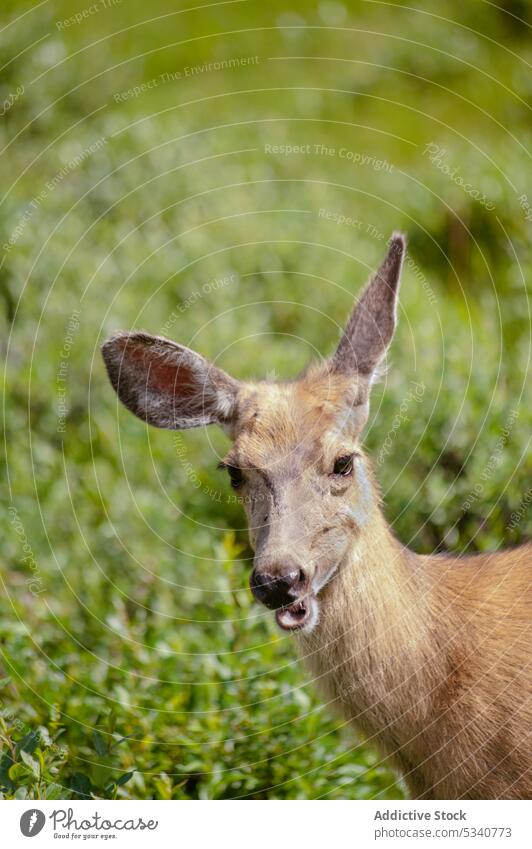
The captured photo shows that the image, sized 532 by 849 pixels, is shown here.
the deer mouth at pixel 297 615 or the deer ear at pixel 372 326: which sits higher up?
the deer ear at pixel 372 326

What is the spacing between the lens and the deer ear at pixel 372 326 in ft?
18.6

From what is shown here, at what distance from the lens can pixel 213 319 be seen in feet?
32.7

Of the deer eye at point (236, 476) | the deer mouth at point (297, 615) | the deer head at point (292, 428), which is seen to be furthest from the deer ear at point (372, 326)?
the deer mouth at point (297, 615)

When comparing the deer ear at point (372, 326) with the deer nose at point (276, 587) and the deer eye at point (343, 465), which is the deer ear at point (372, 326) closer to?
the deer eye at point (343, 465)

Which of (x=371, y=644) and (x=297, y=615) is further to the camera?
(x=371, y=644)

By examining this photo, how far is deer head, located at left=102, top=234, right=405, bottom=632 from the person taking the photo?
5.11 meters

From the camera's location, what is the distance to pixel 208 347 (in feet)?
32.6

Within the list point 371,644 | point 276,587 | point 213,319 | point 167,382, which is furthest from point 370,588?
point 213,319

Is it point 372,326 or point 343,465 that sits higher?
point 372,326
